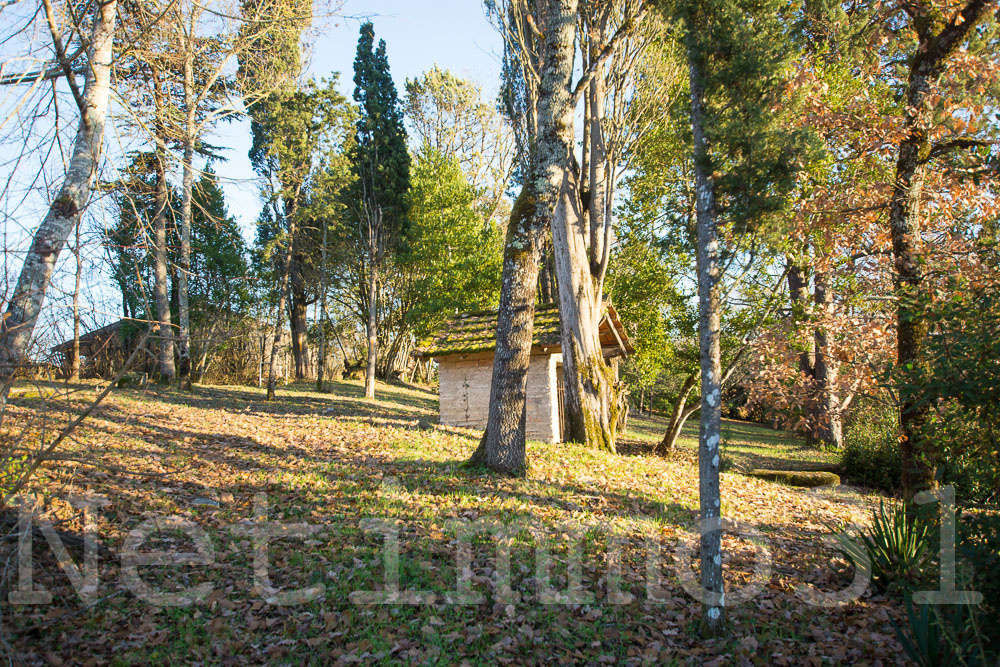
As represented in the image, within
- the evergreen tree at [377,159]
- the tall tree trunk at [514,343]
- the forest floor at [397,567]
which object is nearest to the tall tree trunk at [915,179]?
the forest floor at [397,567]

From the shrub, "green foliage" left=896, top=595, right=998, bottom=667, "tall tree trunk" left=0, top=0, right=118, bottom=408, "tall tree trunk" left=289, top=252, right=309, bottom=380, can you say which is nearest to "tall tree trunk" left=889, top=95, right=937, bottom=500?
"green foliage" left=896, top=595, right=998, bottom=667

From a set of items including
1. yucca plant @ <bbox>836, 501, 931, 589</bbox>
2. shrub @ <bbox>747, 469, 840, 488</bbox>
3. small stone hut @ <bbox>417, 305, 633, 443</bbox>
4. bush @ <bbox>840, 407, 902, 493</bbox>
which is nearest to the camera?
yucca plant @ <bbox>836, 501, 931, 589</bbox>

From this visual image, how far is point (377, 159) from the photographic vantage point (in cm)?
2628

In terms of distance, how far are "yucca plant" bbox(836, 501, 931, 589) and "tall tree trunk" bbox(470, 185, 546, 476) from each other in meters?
4.34

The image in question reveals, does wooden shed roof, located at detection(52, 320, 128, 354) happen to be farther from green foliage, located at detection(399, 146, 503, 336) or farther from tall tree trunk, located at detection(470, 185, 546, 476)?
green foliage, located at detection(399, 146, 503, 336)

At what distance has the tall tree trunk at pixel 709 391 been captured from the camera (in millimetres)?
4426

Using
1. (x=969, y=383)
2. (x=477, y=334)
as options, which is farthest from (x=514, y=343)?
(x=477, y=334)

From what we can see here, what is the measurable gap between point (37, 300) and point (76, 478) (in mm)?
2850

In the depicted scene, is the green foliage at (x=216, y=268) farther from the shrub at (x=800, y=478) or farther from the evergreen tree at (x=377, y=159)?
the shrub at (x=800, y=478)

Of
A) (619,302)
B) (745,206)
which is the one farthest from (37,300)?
(619,302)

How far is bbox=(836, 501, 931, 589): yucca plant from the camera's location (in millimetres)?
5461

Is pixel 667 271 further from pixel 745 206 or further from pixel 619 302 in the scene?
pixel 745 206

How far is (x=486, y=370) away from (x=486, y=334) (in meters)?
0.99

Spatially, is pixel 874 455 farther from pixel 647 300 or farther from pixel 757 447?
pixel 647 300
